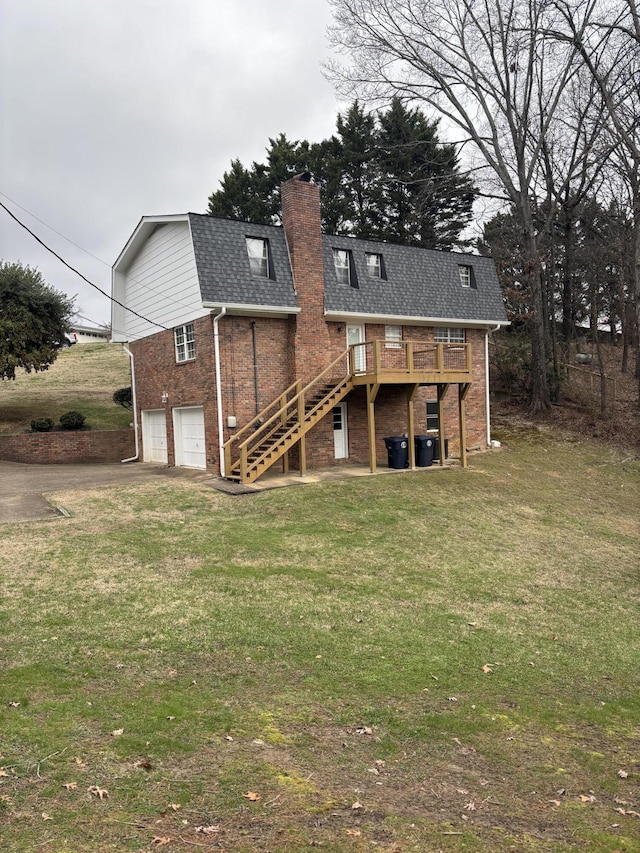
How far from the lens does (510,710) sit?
539 cm

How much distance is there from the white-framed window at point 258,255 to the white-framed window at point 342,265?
236 centimetres

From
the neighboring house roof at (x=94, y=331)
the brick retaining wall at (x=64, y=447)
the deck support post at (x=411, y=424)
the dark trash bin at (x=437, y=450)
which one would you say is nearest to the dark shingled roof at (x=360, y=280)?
the deck support post at (x=411, y=424)

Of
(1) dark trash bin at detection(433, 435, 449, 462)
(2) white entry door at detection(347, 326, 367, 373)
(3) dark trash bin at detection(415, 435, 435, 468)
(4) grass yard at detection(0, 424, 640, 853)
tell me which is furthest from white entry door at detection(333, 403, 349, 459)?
(4) grass yard at detection(0, 424, 640, 853)

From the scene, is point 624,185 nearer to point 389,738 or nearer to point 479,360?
point 479,360

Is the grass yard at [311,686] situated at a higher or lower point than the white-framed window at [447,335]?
lower

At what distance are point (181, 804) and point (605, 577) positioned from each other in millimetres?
8686

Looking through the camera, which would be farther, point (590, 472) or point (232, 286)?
point (590, 472)

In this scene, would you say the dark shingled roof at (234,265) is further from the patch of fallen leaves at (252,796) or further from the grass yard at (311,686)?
the patch of fallen leaves at (252,796)

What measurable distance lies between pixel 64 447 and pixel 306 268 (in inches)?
408

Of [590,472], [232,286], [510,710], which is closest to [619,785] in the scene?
[510,710]

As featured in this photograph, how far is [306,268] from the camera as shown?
55.2 ft

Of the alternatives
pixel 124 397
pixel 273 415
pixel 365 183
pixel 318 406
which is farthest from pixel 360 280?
pixel 365 183

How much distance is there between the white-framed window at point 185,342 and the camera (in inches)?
672

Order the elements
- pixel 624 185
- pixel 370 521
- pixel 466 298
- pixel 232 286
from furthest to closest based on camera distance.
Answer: pixel 624 185 < pixel 466 298 < pixel 232 286 < pixel 370 521
